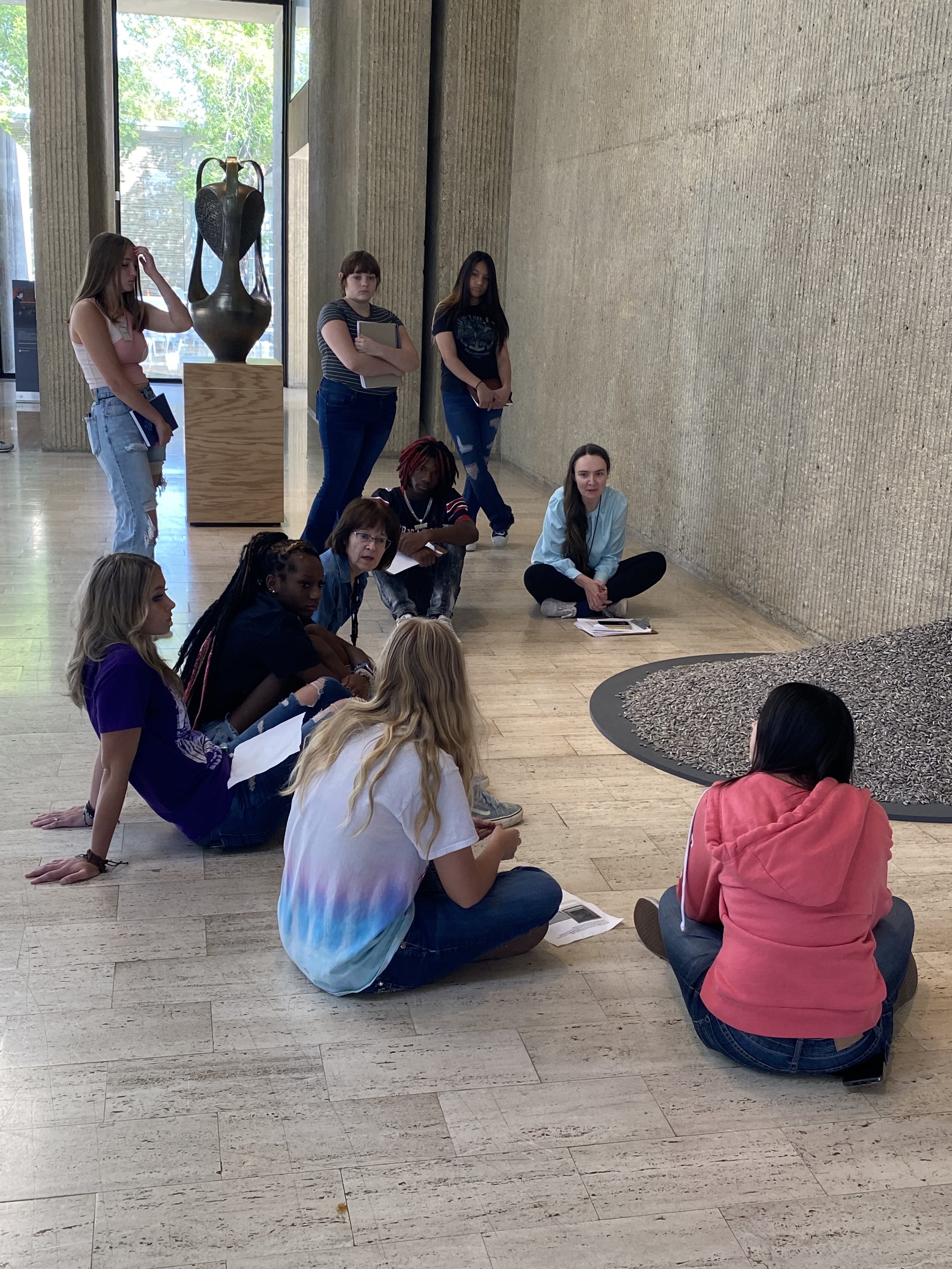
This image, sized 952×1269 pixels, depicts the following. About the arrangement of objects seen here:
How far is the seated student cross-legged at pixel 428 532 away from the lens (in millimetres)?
4719

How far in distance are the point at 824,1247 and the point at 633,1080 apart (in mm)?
467

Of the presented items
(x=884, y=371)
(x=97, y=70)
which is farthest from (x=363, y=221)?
(x=884, y=371)

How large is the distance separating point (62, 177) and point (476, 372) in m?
4.00

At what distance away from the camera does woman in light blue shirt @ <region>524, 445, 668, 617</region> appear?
5215 millimetres

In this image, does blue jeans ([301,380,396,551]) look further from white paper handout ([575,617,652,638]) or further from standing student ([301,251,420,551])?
white paper handout ([575,617,652,638])

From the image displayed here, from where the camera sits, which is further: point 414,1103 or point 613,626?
point 613,626

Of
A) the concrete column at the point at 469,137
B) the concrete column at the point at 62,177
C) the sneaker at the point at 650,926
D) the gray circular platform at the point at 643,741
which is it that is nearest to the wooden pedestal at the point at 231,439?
the concrete column at the point at 62,177

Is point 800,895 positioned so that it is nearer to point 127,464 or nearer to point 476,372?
point 127,464

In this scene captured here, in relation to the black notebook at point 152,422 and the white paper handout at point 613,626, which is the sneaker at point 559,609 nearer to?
the white paper handout at point 613,626

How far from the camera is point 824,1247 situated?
6.01 ft

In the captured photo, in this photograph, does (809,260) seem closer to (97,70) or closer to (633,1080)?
(633,1080)

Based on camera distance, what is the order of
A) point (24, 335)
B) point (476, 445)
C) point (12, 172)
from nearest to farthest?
point (476, 445), point (24, 335), point (12, 172)

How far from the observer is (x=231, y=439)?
670cm

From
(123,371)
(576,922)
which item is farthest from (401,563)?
(576,922)
